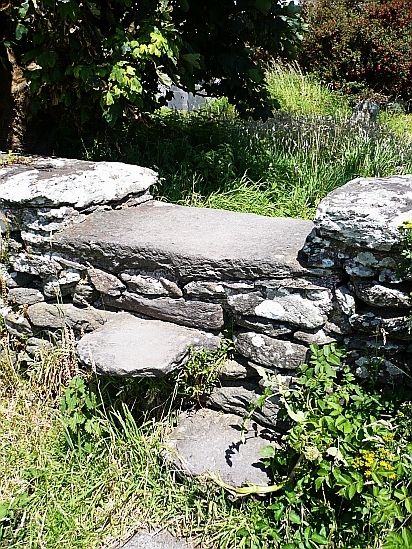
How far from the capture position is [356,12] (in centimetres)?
1036

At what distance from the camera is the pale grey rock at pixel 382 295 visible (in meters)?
2.43

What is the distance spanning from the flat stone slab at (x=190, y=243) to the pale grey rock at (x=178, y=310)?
0.14 metres

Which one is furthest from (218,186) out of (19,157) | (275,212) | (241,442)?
(241,442)

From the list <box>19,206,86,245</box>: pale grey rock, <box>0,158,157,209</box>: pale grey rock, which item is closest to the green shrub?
<box>0,158,157,209</box>: pale grey rock

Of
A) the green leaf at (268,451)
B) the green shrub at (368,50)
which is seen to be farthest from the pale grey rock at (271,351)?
the green shrub at (368,50)

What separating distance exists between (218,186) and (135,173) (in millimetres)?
1199

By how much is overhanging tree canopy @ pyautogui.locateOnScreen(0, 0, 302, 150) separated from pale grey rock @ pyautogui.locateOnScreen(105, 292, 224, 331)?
1.38m

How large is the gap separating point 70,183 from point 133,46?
1113 mm

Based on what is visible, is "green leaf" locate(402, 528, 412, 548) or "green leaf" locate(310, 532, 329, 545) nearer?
"green leaf" locate(402, 528, 412, 548)

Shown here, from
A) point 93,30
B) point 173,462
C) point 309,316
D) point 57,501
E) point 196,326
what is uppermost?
point 93,30

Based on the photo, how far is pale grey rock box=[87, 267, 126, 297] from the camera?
2.99m

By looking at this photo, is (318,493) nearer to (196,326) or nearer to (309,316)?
(309,316)

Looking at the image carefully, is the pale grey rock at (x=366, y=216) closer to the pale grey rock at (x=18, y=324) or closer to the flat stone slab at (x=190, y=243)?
the flat stone slab at (x=190, y=243)

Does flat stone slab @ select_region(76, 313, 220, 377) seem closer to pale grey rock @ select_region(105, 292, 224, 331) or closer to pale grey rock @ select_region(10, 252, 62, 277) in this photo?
pale grey rock @ select_region(105, 292, 224, 331)
